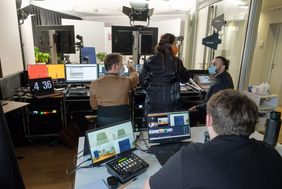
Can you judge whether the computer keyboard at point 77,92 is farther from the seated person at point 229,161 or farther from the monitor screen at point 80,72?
the seated person at point 229,161

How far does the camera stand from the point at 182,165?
2.47ft

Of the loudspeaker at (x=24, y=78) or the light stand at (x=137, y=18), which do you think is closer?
the loudspeaker at (x=24, y=78)

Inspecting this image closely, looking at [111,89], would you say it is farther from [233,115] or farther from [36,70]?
[36,70]

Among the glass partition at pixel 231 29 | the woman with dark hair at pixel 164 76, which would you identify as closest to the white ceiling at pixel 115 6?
the glass partition at pixel 231 29

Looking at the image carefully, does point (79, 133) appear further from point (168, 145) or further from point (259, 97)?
point (259, 97)

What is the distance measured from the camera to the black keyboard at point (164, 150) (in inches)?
54.4

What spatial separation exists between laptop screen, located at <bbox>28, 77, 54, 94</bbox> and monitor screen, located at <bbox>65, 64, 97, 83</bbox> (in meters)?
0.37

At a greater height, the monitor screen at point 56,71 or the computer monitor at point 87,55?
the computer monitor at point 87,55

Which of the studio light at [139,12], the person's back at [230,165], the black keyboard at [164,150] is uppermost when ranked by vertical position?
the studio light at [139,12]

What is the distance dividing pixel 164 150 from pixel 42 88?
216 centimetres

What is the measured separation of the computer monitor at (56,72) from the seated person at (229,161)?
281 centimetres

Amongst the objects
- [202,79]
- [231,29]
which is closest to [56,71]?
[202,79]

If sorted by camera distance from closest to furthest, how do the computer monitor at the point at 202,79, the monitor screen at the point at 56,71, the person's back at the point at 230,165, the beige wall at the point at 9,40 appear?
1. the person's back at the point at 230,165
2. the beige wall at the point at 9,40
3. the monitor screen at the point at 56,71
4. the computer monitor at the point at 202,79

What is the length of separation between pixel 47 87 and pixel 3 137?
2.22m
